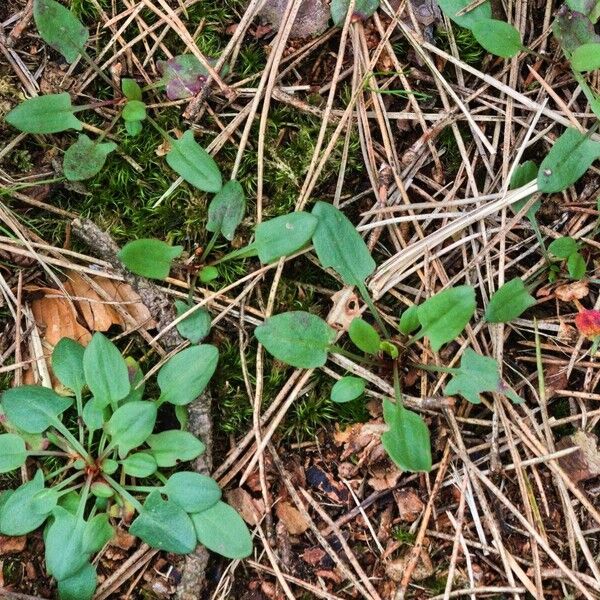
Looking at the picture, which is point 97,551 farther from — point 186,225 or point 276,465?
point 186,225

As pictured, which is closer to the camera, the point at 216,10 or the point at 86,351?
the point at 86,351

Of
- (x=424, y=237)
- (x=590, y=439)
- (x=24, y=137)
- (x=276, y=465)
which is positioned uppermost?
(x=24, y=137)

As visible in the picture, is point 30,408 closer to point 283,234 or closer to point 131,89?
point 283,234

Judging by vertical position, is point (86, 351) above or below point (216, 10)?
below

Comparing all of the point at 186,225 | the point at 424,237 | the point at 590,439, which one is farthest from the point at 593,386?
the point at 186,225

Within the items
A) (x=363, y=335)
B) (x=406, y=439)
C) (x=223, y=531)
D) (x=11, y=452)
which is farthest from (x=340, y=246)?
(x=11, y=452)
